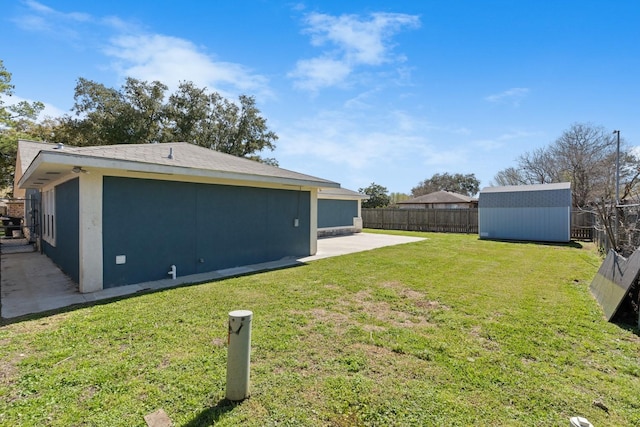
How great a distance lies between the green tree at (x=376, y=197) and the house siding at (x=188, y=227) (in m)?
23.6

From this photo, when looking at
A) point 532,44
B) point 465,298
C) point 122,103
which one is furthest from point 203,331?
point 122,103

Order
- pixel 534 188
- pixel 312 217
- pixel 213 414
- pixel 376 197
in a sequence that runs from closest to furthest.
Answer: pixel 213 414
pixel 312 217
pixel 534 188
pixel 376 197

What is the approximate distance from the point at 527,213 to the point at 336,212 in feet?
31.2

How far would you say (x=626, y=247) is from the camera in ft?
19.9

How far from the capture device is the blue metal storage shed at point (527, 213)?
13781 millimetres

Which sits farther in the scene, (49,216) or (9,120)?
(9,120)

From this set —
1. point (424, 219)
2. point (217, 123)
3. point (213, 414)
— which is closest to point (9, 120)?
point (217, 123)

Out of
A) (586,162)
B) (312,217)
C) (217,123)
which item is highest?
(217,123)

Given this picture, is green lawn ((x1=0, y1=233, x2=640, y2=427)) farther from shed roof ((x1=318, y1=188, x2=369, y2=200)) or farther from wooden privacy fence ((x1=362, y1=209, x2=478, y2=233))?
wooden privacy fence ((x1=362, y1=209, x2=478, y2=233))

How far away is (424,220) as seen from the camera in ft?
68.2

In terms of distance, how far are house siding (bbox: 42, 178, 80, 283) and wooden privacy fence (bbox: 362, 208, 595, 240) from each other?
61.0 feet

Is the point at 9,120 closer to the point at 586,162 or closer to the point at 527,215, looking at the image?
the point at 527,215

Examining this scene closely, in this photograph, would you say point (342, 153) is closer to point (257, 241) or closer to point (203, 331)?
point (257, 241)

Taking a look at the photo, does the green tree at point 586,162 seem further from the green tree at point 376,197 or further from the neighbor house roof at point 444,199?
the green tree at point 376,197
